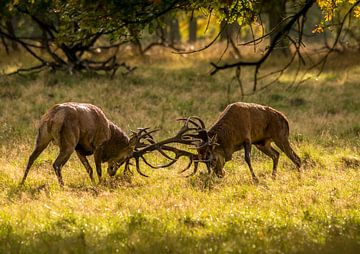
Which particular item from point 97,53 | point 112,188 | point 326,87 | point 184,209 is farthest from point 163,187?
point 97,53

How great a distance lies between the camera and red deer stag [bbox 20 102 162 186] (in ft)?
40.9

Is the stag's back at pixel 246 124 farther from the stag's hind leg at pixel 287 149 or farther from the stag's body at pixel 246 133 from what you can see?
the stag's hind leg at pixel 287 149

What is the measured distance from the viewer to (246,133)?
562 inches

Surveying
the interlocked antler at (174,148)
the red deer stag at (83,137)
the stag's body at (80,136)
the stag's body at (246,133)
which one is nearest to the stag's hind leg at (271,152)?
the stag's body at (246,133)

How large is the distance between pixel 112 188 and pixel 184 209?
2906 millimetres

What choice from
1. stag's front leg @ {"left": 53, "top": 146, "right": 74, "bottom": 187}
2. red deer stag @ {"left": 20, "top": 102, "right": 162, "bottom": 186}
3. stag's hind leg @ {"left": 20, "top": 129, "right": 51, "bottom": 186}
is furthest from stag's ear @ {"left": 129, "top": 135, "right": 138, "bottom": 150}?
stag's hind leg @ {"left": 20, "top": 129, "right": 51, "bottom": 186}

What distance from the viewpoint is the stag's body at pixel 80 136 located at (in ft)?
40.8

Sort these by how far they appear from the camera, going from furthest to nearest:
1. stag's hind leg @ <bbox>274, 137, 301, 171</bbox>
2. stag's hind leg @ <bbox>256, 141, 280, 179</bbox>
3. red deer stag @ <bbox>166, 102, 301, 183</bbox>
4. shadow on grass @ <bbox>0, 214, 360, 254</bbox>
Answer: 1. stag's hind leg @ <bbox>274, 137, 301, 171</bbox>
2. stag's hind leg @ <bbox>256, 141, 280, 179</bbox>
3. red deer stag @ <bbox>166, 102, 301, 183</bbox>
4. shadow on grass @ <bbox>0, 214, 360, 254</bbox>

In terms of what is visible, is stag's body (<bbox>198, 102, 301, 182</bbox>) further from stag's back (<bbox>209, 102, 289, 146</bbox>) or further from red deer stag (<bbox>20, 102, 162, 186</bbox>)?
red deer stag (<bbox>20, 102, 162, 186</bbox>)

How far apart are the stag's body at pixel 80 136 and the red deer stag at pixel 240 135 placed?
1495 millimetres

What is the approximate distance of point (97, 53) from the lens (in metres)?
31.9

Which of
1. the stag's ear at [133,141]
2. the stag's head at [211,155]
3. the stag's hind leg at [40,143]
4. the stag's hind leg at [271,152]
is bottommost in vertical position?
the stag's hind leg at [271,152]

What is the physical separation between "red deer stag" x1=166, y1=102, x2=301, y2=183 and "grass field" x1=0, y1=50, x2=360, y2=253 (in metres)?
0.38

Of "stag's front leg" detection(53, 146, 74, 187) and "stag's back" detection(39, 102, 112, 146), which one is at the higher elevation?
"stag's back" detection(39, 102, 112, 146)
